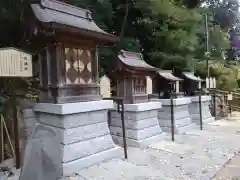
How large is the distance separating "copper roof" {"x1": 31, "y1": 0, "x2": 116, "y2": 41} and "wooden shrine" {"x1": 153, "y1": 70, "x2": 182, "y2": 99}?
3811 mm

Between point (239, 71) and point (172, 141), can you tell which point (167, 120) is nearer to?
point (172, 141)

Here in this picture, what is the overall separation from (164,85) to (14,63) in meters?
5.64

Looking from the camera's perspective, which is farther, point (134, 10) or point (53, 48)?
point (134, 10)

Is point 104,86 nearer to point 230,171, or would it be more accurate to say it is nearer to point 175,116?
point 230,171

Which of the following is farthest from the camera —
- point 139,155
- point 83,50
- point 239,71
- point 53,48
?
point 239,71

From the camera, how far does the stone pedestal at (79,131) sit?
4.52 meters

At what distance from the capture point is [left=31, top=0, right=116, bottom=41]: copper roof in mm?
4409

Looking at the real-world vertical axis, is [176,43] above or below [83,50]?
above

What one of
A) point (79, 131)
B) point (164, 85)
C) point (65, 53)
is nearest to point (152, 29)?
point (164, 85)

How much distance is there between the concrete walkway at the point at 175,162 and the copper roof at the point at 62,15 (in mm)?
2702

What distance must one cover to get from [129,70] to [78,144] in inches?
101

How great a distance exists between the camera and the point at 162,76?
27.0 ft

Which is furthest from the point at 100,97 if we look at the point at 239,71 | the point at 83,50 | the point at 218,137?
the point at 239,71

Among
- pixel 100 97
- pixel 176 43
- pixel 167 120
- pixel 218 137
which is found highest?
pixel 176 43
